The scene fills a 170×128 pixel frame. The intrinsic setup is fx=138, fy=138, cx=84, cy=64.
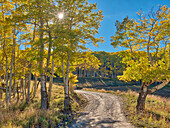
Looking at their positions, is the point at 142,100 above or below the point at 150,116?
above

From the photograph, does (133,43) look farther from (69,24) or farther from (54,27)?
(54,27)

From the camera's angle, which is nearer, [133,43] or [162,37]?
[162,37]

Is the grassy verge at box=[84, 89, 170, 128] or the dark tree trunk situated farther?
the dark tree trunk

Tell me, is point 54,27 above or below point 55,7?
below

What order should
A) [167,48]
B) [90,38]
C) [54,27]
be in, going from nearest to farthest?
1. [54,27]
2. [167,48]
3. [90,38]

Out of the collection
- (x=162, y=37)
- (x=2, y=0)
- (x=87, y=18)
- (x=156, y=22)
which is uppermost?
(x=2, y=0)

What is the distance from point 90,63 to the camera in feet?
42.3

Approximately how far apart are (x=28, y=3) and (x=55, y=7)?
7.06ft

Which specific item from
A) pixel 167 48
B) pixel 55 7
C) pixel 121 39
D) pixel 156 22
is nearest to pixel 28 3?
pixel 55 7

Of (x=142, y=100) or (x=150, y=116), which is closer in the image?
(x=150, y=116)

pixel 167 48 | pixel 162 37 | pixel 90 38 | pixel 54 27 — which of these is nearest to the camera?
pixel 54 27

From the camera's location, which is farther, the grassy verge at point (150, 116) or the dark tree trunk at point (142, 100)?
the dark tree trunk at point (142, 100)

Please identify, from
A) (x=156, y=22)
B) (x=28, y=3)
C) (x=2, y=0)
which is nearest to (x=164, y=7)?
(x=156, y=22)

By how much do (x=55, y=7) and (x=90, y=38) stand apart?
3967 millimetres
